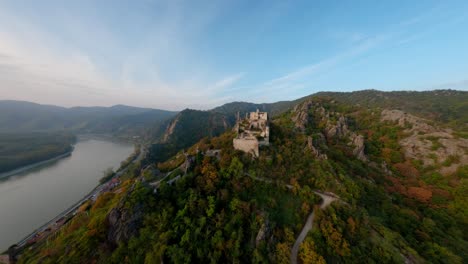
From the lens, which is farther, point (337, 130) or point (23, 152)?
point (23, 152)

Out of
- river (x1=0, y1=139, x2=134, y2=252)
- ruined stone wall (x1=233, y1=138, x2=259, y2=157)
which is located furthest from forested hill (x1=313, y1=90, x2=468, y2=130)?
river (x1=0, y1=139, x2=134, y2=252)

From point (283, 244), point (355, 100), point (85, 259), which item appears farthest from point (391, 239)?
point (355, 100)

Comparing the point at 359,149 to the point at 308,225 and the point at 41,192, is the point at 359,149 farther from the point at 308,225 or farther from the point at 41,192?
the point at 41,192

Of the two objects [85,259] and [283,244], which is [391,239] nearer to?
[283,244]

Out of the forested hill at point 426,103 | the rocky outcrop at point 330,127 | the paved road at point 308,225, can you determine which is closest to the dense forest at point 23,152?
the paved road at point 308,225

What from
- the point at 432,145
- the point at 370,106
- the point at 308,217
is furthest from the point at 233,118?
the point at 308,217
